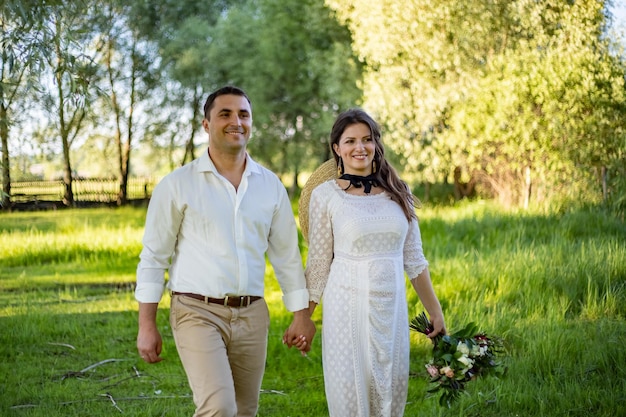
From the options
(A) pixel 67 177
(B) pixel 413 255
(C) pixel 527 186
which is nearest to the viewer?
(B) pixel 413 255

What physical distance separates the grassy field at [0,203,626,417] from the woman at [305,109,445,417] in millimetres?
1622

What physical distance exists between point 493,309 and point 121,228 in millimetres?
9816

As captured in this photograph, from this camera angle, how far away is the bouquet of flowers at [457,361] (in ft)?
13.4

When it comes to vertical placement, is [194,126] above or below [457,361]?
above

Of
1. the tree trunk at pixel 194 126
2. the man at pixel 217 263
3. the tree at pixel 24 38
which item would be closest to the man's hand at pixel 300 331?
the man at pixel 217 263

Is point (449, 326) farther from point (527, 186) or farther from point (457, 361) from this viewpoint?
point (527, 186)

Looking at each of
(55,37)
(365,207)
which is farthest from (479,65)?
(365,207)

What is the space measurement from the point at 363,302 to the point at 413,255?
45 centimetres

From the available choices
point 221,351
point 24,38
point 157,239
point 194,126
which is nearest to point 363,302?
point 221,351

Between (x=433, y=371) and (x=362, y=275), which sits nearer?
(x=362, y=275)

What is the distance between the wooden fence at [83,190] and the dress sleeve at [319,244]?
731 cm

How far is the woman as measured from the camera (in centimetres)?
397

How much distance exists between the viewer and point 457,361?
408cm

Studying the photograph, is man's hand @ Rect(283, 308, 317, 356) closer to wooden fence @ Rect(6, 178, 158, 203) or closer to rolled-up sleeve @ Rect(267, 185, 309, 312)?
rolled-up sleeve @ Rect(267, 185, 309, 312)
